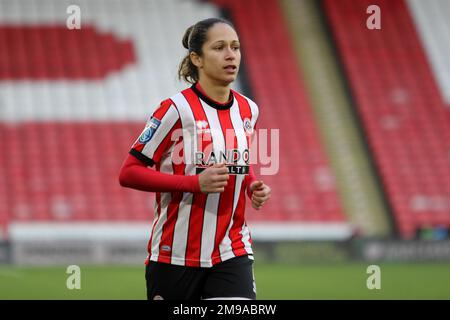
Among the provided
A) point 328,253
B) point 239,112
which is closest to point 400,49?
point 328,253

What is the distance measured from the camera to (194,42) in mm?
4074

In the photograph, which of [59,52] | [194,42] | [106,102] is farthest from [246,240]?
[59,52]

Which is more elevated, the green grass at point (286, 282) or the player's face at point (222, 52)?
the player's face at point (222, 52)

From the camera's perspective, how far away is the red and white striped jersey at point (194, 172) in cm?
395

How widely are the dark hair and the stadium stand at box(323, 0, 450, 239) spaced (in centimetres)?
871

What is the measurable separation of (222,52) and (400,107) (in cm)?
1038

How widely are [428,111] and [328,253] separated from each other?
3.37 m

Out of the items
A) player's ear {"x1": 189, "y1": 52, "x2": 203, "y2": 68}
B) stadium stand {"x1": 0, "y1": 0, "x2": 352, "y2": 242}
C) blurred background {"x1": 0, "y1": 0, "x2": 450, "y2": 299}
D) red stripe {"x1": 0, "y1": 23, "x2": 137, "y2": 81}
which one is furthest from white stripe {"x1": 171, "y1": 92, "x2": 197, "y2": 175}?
red stripe {"x1": 0, "y1": 23, "x2": 137, "y2": 81}

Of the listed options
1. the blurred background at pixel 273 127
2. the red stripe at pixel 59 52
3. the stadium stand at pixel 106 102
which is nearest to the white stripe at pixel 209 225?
the blurred background at pixel 273 127

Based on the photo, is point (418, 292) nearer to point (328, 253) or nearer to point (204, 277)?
point (328, 253)

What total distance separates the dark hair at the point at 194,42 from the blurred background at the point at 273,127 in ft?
21.4

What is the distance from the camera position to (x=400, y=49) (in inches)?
572

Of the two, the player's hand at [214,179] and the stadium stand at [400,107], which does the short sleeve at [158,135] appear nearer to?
the player's hand at [214,179]

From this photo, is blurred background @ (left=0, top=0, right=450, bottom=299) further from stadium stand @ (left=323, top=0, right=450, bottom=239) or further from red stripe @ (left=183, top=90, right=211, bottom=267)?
red stripe @ (left=183, top=90, right=211, bottom=267)
